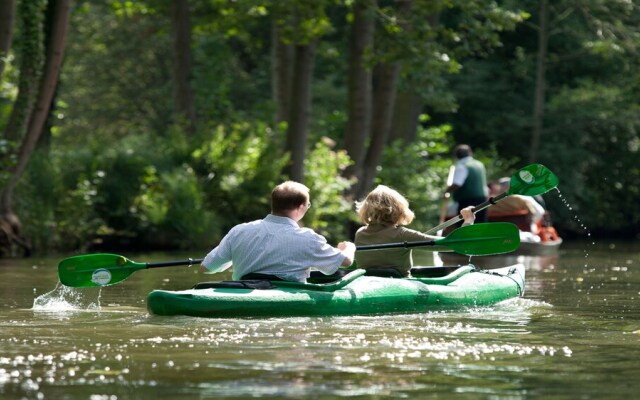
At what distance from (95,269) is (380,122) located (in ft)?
53.5

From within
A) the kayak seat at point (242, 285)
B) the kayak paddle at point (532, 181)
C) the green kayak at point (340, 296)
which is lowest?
the green kayak at point (340, 296)

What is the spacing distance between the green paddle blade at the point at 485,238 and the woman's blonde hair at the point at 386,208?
75 cm

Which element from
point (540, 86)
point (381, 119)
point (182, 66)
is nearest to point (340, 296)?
point (381, 119)

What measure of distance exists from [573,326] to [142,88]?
34.6m

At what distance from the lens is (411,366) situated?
7.95m

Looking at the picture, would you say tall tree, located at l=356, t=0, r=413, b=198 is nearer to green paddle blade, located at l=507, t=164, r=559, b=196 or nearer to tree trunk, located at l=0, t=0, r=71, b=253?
tree trunk, located at l=0, t=0, r=71, b=253

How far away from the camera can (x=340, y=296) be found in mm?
10688

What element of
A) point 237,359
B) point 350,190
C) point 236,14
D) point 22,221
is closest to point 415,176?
point 350,190

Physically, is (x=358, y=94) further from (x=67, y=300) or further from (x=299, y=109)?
(x=67, y=300)

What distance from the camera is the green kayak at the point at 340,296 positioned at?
10.1 metres

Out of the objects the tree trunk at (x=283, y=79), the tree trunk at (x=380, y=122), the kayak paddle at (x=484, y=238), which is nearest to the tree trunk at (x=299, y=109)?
the tree trunk at (x=380, y=122)

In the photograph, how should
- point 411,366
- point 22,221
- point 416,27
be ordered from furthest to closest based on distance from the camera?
point 416,27, point 22,221, point 411,366

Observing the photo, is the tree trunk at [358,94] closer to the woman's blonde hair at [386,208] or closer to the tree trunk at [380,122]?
the tree trunk at [380,122]

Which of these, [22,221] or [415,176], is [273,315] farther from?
[415,176]
